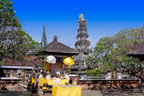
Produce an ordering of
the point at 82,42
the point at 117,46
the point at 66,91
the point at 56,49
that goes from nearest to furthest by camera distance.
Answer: the point at 66,91
the point at 56,49
the point at 117,46
the point at 82,42

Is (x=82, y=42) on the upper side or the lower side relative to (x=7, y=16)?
upper

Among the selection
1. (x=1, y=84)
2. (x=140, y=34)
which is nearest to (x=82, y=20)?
(x=140, y=34)

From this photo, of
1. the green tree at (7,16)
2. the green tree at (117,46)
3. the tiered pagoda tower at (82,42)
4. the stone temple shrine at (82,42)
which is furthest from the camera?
the tiered pagoda tower at (82,42)

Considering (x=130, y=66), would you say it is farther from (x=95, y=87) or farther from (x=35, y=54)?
(x=35, y=54)

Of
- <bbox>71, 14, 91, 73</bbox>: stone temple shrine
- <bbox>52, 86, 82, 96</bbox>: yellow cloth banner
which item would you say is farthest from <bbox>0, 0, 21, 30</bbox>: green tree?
<bbox>71, 14, 91, 73</bbox>: stone temple shrine

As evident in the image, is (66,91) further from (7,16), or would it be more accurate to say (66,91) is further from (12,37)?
(7,16)

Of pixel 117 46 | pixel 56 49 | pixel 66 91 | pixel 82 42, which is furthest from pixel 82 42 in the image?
pixel 66 91

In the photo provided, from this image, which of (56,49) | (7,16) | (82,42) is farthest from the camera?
(82,42)

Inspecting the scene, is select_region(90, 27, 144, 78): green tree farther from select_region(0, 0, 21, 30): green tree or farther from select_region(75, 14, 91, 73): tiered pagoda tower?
select_region(0, 0, 21, 30): green tree

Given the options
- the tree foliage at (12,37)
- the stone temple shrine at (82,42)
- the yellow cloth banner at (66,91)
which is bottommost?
the yellow cloth banner at (66,91)

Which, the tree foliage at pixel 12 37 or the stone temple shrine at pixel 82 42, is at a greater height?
the stone temple shrine at pixel 82 42

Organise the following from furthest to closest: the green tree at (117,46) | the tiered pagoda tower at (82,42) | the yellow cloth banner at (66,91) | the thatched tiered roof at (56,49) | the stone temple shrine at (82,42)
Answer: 1. the tiered pagoda tower at (82,42)
2. the stone temple shrine at (82,42)
3. the green tree at (117,46)
4. the thatched tiered roof at (56,49)
5. the yellow cloth banner at (66,91)

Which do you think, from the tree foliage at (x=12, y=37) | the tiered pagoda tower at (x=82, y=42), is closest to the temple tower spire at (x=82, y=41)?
the tiered pagoda tower at (x=82, y=42)

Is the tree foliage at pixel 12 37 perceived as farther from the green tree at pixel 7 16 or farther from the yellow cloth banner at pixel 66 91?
the yellow cloth banner at pixel 66 91
